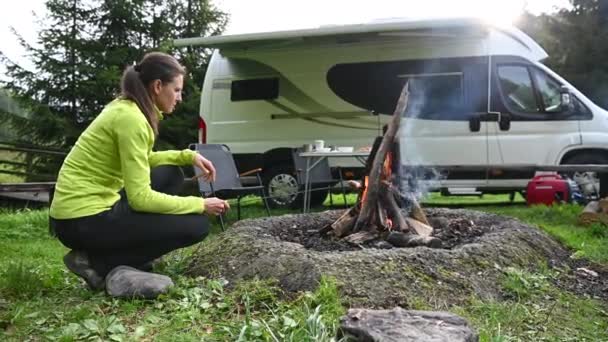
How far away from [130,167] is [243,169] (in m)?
6.78

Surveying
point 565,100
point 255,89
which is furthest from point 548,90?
point 255,89

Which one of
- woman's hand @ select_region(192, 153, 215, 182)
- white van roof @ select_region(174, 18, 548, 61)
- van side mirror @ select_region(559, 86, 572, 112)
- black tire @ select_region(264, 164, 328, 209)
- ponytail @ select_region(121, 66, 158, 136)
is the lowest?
→ black tire @ select_region(264, 164, 328, 209)

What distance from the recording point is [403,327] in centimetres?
224

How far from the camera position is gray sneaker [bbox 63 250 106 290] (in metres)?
3.13

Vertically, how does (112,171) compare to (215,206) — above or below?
above

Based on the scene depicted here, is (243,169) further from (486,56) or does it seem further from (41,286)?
(41,286)

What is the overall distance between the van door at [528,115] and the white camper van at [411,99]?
0.5 inches

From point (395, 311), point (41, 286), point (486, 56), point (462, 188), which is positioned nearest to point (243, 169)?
point (462, 188)

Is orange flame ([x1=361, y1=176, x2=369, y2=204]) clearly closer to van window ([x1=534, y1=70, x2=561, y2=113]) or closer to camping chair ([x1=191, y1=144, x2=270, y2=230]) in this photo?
camping chair ([x1=191, y1=144, x2=270, y2=230])

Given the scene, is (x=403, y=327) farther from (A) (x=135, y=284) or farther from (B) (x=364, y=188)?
(B) (x=364, y=188)

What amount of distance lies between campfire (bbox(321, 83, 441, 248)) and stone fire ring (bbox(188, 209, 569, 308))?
1.42ft

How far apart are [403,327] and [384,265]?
91cm

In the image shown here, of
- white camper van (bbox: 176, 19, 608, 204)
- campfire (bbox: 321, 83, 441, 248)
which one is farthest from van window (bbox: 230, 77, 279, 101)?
campfire (bbox: 321, 83, 441, 248)

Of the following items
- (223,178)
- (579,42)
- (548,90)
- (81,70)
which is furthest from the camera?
(579,42)
